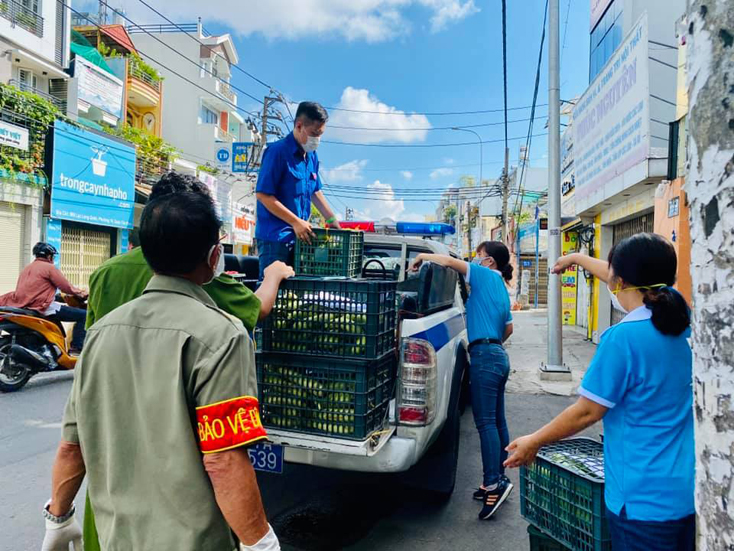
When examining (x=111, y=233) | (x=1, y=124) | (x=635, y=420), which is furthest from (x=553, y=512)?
(x=111, y=233)

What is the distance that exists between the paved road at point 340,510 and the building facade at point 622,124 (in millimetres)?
5782

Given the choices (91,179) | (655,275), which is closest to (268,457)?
(655,275)

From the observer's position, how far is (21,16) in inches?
594

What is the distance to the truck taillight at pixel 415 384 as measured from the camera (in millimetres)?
2938

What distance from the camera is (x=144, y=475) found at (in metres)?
1.34

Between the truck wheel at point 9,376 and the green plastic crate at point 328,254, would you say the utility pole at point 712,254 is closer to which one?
the green plastic crate at point 328,254

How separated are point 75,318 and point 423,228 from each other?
15.7 ft

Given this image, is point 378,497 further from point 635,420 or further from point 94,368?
point 94,368

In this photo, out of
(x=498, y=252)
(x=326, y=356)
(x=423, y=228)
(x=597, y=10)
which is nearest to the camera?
(x=326, y=356)

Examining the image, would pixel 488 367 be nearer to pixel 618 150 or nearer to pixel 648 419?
pixel 648 419

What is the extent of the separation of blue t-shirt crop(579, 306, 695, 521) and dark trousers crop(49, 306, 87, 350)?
6.62m

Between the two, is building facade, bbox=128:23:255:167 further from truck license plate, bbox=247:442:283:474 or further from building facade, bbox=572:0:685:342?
truck license plate, bbox=247:442:283:474

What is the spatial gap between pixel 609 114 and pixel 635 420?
351 inches

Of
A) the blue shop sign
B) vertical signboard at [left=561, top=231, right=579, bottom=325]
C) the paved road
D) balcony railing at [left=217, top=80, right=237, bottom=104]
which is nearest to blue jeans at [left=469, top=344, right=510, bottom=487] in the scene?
the paved road
